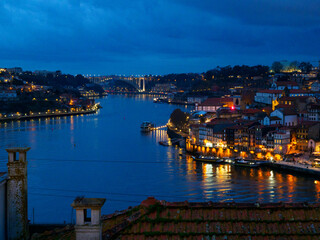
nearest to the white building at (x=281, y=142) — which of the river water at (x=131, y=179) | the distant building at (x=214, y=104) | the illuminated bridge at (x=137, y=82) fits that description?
the river water at (x=131, y=179)

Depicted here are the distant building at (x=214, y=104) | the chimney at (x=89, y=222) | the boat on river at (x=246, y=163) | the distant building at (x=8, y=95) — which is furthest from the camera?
the distant building at (x=8, y=95)

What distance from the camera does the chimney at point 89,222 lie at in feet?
4.03

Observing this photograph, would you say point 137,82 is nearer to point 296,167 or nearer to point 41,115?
point 41,115

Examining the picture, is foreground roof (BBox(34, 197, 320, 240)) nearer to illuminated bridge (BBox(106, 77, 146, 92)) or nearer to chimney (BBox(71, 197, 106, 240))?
chimney (BBox(71, 197, 106, 240))

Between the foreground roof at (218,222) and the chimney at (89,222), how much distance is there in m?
0.05

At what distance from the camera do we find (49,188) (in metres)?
6.01

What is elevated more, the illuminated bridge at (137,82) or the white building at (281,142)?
the illuminated bridge at (137,82)

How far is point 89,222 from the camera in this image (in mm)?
1245

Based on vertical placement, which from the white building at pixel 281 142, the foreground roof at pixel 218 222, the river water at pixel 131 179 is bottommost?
the river water at pixel 131 179

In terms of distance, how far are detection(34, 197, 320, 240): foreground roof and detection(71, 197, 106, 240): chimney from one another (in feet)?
0.15

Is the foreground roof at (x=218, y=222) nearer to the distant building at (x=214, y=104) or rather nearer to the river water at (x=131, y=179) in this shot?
the river water at (x=131, y=179)

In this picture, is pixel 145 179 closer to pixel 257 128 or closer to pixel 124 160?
pixel 124 160

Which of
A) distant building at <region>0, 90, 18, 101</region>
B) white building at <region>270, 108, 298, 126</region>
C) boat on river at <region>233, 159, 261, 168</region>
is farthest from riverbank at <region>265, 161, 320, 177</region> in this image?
distant building at <region>0, 90, 18, 101</region>

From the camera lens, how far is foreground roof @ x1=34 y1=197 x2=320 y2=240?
124cm
